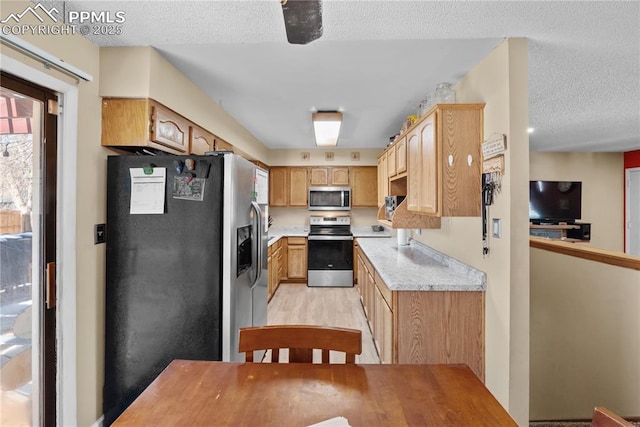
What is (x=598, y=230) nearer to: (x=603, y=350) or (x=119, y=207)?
(x=603, y=350)

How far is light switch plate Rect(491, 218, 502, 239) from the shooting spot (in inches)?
72.6

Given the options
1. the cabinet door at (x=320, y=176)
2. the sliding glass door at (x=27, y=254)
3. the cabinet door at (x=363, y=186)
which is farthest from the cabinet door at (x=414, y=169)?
the cabinet door at (x=320, y=176)

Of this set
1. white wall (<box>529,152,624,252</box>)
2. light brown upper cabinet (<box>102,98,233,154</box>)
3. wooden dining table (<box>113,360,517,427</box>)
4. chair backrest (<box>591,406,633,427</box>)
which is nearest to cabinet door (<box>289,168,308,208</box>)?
light brown upper cabinet (<box>102,98,233,154</box>)

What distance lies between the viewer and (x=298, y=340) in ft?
3.98

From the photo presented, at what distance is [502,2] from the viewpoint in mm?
1481

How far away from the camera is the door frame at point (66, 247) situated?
5.35ft

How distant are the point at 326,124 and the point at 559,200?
190 inches

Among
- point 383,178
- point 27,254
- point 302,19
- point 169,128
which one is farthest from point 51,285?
point 383,178

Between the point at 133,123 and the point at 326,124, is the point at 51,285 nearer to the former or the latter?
the point at 133,123

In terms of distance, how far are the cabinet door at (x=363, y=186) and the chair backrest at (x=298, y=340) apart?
4.28 metres

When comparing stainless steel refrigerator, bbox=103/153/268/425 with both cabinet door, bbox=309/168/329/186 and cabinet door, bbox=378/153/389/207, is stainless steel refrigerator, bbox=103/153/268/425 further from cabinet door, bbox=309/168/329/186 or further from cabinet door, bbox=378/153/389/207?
cabinet door, bbox=309/168/329/186

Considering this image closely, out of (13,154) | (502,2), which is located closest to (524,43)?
(502,2)

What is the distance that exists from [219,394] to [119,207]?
144 centimetres

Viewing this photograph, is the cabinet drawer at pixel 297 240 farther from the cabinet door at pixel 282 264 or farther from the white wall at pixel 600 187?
the white wall at pixel 600 187
